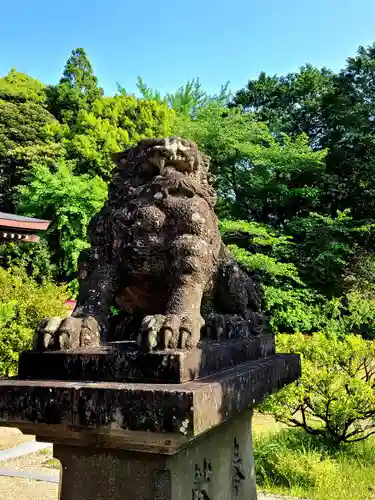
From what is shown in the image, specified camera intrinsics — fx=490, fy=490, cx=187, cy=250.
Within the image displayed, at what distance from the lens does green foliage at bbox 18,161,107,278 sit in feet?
47.2

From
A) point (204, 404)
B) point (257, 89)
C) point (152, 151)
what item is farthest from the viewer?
point (257, 89)

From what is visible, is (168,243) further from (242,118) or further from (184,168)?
(242,118)

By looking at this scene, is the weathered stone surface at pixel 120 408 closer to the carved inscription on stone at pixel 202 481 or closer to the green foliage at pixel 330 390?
the carved inscription on stone at pixel 202 481

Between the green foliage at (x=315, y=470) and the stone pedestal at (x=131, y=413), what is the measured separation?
311 centimetres

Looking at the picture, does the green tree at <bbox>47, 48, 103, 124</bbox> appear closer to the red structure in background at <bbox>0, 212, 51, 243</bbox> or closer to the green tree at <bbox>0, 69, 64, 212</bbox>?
the green tree at <bbox>0, 69, 64, 212</bbox>

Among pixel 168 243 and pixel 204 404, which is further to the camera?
pixel 168 243

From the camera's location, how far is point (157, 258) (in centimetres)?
261

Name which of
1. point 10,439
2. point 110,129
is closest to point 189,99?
point 110,129

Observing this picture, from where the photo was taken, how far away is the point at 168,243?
102 inches

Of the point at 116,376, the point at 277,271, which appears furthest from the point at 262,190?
the point at 116,376

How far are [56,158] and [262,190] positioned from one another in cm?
771

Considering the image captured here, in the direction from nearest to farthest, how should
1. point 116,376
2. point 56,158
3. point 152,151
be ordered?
point 116,376, point 152,151, point 56,158

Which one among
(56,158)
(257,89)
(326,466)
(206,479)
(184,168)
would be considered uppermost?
(257,89)

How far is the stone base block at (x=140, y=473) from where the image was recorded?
2.00 meters
